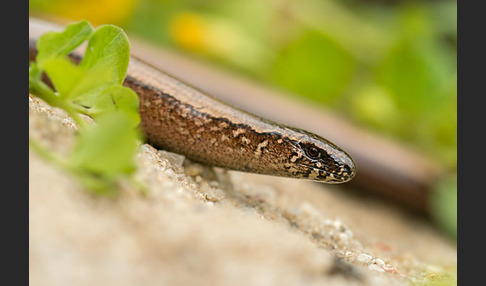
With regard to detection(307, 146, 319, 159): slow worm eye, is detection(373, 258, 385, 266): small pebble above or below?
below

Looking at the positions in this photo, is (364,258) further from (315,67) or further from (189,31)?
(189,31)

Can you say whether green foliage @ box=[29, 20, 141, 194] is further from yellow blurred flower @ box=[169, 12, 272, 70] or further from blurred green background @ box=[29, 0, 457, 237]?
yellow blurred flower @ box=[169, 12, 272, 70]

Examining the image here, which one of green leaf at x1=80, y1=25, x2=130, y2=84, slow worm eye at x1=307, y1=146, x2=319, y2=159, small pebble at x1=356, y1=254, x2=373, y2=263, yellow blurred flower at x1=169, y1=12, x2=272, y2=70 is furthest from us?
yellow blurred flower at x1=169, y1=12, x2=272, y2=70

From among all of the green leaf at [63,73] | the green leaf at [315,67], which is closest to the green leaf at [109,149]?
the green leaf at [63,73]

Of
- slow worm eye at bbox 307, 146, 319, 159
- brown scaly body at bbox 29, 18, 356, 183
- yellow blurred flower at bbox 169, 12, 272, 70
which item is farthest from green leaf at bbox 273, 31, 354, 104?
slow worm eye at bbox 307, 146, 319, 159

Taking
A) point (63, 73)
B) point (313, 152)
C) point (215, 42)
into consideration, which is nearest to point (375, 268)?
point (313, 152)

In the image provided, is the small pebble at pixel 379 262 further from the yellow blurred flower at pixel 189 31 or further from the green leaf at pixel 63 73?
the yellow blurred flower at pixel 189 31
